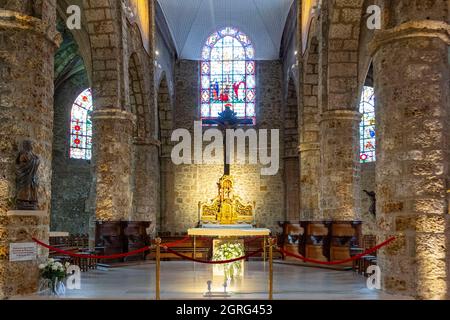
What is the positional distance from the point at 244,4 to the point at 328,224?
45.7ft

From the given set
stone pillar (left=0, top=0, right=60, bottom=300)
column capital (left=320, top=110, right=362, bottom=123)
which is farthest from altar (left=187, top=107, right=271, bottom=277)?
column capital (left=320, top=110, right=362, bottom=123)

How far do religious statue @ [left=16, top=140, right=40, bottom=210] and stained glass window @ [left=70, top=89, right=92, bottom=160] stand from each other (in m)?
16.9

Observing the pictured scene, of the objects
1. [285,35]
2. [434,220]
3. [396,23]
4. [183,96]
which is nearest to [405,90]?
[396,23]

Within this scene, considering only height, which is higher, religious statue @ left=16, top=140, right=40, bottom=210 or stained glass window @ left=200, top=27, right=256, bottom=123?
stained glass window @ left=200, top=27, right=256, bottom=123

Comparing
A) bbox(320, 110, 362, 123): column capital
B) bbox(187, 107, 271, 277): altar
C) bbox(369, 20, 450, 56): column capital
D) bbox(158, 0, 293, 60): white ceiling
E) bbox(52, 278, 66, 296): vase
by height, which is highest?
bbox(158, 0, 293, 60): white ceiling

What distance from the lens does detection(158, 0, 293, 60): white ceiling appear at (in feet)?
79.4

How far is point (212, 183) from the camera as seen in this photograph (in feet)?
83.2

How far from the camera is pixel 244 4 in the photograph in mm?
24766

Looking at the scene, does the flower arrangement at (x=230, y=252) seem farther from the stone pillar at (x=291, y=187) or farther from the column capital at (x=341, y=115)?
the stone pillar at (x=291, y=187)

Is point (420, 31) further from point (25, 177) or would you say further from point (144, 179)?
point (144, 179)

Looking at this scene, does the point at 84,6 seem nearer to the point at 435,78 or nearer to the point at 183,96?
the point at 435,78

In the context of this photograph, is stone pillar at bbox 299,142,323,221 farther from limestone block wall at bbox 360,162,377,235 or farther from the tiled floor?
the tiled floor

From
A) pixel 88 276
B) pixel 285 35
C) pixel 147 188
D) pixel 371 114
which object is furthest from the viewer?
pixel 285 35

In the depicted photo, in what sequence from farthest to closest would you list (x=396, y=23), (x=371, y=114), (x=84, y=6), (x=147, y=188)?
(x=371, y=114) < (x=147, y=188) < (x=84, y=6) < (x=396, y=23)
